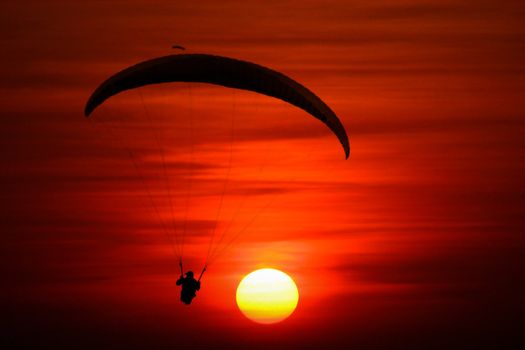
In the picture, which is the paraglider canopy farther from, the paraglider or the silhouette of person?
the silhouette of person

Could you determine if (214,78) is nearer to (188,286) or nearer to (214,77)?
(214,77)

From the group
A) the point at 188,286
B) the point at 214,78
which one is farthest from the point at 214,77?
the point at 188,286

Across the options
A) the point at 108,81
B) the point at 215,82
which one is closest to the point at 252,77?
Answer: the point at 215,82

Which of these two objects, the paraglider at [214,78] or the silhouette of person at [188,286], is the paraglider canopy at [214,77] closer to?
the paraglider at [214,78]

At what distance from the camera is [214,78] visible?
4941cm

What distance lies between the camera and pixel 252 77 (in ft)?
160

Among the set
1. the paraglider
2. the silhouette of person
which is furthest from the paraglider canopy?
the silhouette of person

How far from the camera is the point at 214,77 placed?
49.4 m

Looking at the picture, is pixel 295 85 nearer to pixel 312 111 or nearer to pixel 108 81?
pixel 312 111

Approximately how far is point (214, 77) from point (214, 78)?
0.04 metres

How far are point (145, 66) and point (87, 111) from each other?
96.4 inches

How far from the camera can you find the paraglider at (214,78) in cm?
4850

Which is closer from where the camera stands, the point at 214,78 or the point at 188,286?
the point at 214,78

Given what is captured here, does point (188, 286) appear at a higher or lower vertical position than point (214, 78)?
lower
